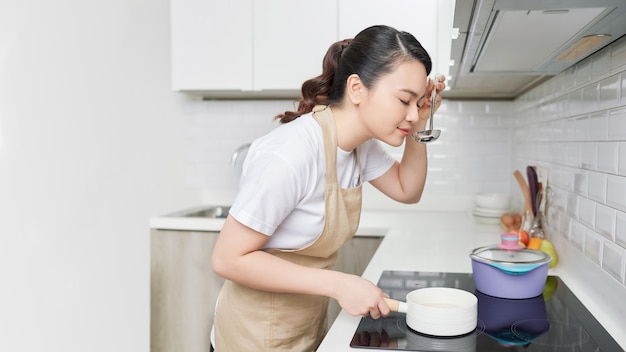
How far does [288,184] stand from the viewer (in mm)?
1247

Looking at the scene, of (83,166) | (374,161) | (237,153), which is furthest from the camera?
(237,153)

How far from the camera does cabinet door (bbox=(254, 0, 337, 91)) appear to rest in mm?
2658

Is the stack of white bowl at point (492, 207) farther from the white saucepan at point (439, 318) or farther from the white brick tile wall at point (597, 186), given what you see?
the white saucepan at point (439, 318)

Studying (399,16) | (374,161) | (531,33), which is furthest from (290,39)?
(531,33)

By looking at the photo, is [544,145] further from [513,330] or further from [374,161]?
[513,330]

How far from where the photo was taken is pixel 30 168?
211 centimetres

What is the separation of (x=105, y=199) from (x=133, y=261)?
37 centimetres

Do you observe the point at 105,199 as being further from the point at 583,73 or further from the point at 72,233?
the point at 583,73

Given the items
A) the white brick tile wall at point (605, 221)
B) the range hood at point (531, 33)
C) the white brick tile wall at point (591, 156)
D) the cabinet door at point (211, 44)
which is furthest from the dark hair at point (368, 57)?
the cabinet door at point (211, 44)

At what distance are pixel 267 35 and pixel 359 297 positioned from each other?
5.98 feet

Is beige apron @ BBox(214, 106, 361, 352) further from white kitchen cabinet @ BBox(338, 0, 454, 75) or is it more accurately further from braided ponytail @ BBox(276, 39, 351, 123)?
white kitchen cabinet @ BBox(338, 0, 454, 75)

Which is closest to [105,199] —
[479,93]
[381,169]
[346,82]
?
[381,169]

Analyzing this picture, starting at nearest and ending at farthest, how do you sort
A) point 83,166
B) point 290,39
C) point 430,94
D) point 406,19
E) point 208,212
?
point 430,94, point 83,166, point 406,19, point 290,39, point 208,212

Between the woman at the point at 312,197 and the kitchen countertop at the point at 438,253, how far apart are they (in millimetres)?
192
